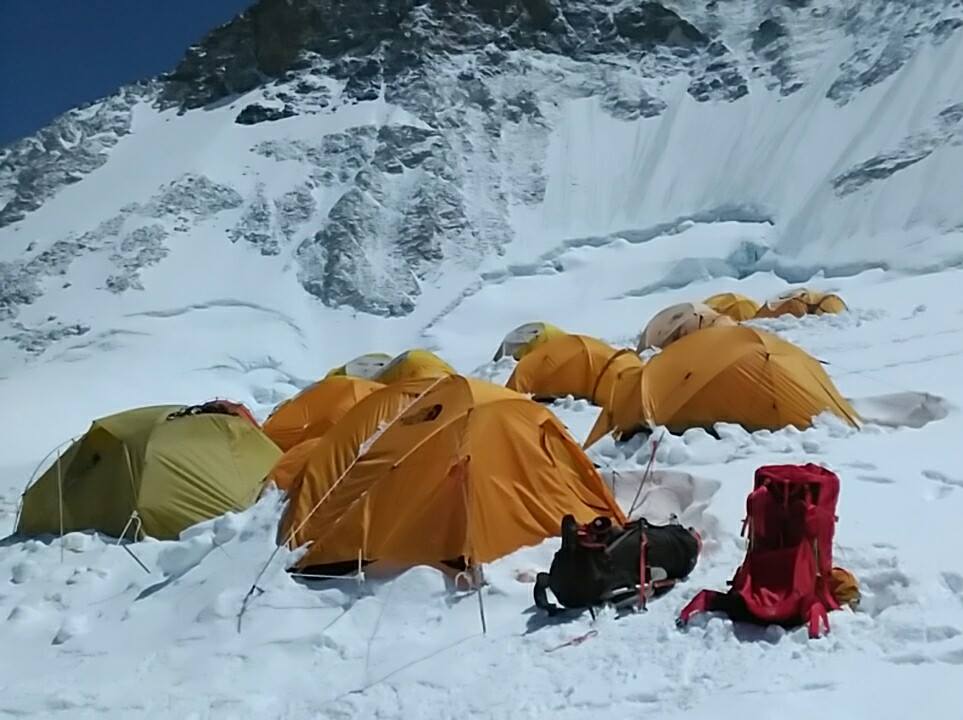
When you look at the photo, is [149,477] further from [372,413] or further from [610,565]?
[610,565]

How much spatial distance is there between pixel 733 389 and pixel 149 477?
5780 mm

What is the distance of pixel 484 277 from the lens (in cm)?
5553

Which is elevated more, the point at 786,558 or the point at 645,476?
the point at 645,476

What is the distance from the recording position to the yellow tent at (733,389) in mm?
10227

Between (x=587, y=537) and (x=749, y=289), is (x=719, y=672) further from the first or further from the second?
(x=749, y=289)

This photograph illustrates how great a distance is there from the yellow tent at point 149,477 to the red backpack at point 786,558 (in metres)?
5.48

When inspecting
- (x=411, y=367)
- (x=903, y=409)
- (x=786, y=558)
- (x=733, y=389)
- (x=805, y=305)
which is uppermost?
(x=805, y=305)

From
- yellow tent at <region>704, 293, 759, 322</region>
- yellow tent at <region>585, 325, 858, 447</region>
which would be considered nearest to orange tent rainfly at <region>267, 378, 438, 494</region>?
yellow tent at <region>585, 325, 858, 447</region>

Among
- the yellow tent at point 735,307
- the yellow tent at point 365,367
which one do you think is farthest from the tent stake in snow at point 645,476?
the yellow tent at point 735,307

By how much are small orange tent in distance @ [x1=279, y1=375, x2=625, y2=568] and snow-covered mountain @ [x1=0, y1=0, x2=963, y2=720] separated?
12.3 inches

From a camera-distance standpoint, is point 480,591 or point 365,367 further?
point 365,367

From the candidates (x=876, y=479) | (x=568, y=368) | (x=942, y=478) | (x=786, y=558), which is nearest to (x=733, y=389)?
(x=876, y=479)

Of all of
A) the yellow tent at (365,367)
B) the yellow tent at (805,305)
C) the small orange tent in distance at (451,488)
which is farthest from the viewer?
the yellow tent at (805,305)

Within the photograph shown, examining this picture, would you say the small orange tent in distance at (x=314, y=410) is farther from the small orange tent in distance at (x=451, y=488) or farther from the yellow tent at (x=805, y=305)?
the yellow tent at (x=805, y=305)
